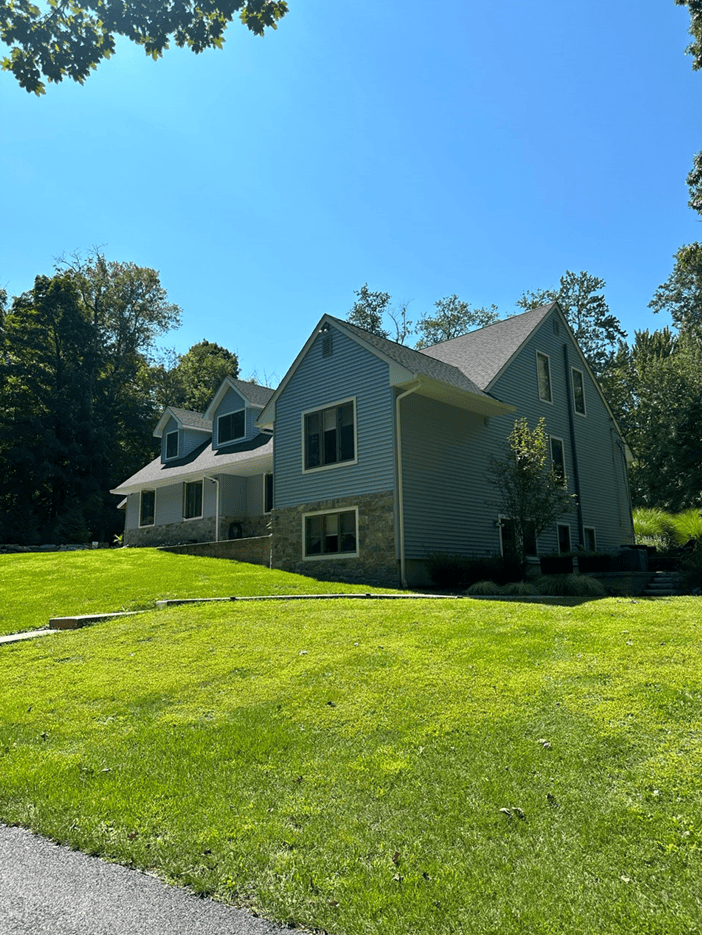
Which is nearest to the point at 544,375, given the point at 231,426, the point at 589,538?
the point at 589,538

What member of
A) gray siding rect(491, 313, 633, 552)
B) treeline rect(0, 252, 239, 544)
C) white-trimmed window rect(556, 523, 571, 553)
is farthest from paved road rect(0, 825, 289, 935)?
treeline rect(0, 252, 239, 544)

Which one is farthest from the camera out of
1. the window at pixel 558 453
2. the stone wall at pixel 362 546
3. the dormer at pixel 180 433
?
the dormer at pixel 180 433

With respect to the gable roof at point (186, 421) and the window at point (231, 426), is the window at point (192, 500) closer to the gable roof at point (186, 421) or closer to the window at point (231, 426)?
the window at point (231, 426)

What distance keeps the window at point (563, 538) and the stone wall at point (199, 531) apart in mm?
9870

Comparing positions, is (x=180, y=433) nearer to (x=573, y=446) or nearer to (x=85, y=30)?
(x=573, y=446)

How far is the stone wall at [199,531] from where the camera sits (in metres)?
23.9

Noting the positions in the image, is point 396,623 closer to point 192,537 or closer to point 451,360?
point 451,360

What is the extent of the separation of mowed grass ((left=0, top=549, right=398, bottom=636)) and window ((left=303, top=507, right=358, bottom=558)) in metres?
1.44

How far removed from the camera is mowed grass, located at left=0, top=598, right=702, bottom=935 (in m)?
3.00

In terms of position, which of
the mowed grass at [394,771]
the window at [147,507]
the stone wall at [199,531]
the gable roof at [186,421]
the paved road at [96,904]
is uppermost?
the gable roof at [186,421]

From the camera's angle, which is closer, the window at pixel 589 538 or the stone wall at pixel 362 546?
the stone wall at pixel 362 546

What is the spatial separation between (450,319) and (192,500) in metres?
25.2

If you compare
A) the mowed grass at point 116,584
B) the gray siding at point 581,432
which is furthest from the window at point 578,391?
the mowed grass at point 116,584

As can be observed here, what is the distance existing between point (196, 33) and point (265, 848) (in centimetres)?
795
